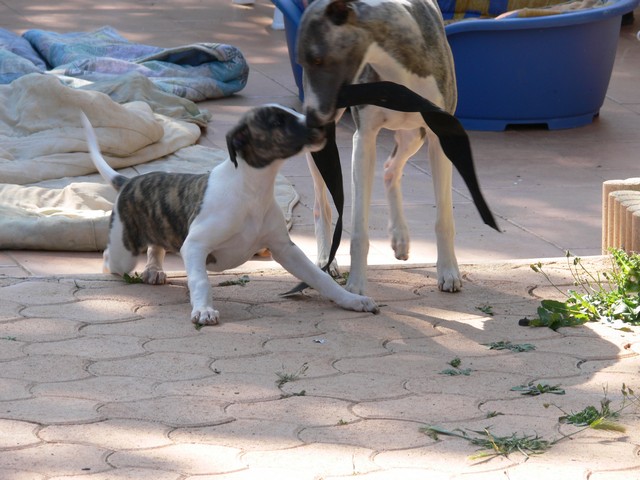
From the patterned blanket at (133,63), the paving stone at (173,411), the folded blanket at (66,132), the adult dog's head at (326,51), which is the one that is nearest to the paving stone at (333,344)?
the paving stone at (173,411)

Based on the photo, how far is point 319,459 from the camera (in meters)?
3.20

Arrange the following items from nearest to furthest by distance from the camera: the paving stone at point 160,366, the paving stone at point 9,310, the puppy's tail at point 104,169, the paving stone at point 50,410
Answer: the paving stone at point 50,410 < the paving stone at point 160,366 < the paving stone at point 9,310 < the puppy's tail at point 104,169

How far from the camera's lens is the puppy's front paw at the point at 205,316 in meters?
4.52

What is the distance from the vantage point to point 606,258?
5.51 metres

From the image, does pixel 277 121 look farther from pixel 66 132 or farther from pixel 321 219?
pixel 66 132

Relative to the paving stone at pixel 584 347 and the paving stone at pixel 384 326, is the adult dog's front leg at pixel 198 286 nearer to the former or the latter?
the paving stone at pixel 384 326

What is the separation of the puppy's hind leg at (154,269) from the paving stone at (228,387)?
129 centimetres

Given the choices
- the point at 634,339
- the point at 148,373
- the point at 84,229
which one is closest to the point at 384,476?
the point at 148,373

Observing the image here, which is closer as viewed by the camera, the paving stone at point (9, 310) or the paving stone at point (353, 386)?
the paving stone at point (353, 386)

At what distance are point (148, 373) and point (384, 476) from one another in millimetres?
1209

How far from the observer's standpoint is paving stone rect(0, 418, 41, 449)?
3248mm

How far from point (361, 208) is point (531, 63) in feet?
12.7

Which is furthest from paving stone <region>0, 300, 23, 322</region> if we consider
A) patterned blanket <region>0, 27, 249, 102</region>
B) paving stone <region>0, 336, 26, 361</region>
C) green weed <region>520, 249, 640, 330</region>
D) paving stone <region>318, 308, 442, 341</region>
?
patterned blanket <region>0, 27, 249, 102</region>

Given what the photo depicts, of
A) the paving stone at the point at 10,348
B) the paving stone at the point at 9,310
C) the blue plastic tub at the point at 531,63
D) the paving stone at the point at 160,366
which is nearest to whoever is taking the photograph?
the paving stone at the point at 160,366
